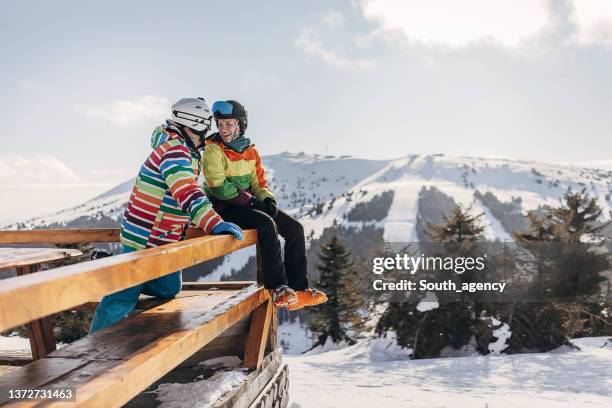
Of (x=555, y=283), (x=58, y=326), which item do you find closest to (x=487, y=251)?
(x=555, y=283)

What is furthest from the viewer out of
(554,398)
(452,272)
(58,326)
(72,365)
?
(452,272)

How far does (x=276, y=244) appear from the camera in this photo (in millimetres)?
4102

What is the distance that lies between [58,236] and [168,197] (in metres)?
2.52

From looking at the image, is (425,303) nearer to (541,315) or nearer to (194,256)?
(541,315)

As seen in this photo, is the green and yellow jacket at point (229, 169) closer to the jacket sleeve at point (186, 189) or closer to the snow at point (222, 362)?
the jacket sleeve at point (186, 189)

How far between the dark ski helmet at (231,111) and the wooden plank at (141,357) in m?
1.65

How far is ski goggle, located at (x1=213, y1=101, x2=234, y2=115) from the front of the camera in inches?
176

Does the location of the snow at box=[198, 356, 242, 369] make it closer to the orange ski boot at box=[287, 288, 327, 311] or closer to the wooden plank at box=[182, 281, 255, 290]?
the orange ski boot at box=[287, 288, 327, 311]

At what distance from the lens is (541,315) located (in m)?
21.0

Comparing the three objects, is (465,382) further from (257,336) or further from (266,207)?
(257,336)

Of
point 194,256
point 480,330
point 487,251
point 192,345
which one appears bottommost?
point 480,330

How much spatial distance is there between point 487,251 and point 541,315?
3347mm

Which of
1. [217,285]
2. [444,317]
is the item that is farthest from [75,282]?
[444,317]

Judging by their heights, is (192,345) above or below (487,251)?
above
